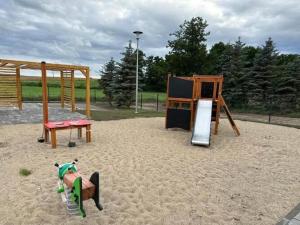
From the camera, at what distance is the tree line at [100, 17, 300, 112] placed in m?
18.1

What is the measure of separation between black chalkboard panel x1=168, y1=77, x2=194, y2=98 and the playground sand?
2.31 metres

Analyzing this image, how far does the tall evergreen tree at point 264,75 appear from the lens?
18359 mm

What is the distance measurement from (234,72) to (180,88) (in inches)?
452

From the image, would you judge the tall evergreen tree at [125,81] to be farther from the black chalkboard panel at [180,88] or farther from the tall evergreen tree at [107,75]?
the black chalkboard panel at [180,88]

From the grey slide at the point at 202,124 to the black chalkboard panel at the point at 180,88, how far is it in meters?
0.57

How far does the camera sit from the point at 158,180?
434cm

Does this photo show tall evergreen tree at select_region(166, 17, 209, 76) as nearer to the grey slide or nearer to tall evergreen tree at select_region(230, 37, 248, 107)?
tall evergreen tree at select_region(230, 37, 248, 107)

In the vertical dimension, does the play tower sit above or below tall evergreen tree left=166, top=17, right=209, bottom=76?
below

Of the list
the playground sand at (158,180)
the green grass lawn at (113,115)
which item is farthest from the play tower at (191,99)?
the green grass lawn at (113,115)

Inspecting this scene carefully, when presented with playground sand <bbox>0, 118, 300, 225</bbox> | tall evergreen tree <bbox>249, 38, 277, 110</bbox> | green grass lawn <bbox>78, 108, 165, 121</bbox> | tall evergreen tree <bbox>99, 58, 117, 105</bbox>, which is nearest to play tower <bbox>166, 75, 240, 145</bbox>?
playground sand <bbox>0, 118, 300, 225</bbox>

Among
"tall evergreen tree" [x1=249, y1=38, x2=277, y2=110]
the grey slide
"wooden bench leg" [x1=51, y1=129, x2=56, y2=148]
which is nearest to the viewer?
"wooden bench leg" [x1=51, y1=129, x2=56, y2=148]

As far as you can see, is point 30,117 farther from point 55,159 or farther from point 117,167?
point 117,167

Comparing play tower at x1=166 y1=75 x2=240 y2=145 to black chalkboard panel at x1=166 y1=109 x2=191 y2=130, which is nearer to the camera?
play tower at x1=166 y1=75 x2=240 y2=145

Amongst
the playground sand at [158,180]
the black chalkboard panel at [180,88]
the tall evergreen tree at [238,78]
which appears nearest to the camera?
the playground sand at [158,180]
